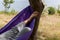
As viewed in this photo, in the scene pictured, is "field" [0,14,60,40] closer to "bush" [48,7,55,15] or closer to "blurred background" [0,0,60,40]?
"blurred background" [0,0,60,40]

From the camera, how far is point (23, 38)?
1792mm

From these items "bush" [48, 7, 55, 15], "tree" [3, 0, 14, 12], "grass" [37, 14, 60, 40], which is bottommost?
"grass" [37, 14, 60, 40]

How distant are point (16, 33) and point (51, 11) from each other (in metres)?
3.33

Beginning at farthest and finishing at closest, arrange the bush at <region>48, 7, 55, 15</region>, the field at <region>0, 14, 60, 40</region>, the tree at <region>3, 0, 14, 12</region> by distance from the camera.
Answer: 1. the tree at <region>3, 0, 14, 12</region>
2. the bush at <region>48, 7, 55, 15</region>
3. the field at <region>0, 14, 60, 40</region>

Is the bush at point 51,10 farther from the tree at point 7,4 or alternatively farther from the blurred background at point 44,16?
the tree at point 7,4

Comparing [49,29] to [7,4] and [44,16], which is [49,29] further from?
[7,4]

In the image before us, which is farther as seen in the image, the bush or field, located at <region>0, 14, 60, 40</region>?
the bush

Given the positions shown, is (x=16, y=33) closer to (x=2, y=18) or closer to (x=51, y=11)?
(x=2, y=18)

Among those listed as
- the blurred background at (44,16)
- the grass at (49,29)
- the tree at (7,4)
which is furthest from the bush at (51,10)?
the tree at (7,4)

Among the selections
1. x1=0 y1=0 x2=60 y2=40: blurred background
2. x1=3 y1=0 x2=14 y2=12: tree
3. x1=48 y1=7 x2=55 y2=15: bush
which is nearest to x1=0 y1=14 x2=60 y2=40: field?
x1=0 y1=0 x2=60 y2=40: blurred background

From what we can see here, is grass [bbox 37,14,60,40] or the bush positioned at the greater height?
the bush

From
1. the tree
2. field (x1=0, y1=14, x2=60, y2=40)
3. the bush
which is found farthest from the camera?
the tree

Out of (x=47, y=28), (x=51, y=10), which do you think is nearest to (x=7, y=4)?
(x=51, y=10)

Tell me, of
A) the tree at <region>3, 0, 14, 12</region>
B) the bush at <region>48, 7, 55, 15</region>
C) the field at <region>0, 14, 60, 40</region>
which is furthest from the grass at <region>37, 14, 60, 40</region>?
the tree at <region>3, 0, 14, 12</region>
